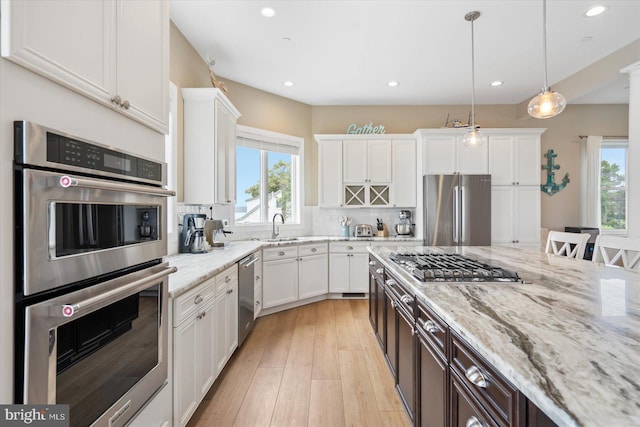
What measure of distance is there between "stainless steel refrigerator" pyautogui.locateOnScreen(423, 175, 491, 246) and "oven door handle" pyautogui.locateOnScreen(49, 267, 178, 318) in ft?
12.4

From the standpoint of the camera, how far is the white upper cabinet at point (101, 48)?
728 millimetres

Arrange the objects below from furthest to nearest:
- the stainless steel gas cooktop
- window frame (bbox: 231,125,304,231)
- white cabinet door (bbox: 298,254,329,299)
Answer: window frame (bbox: 231,125,304,231)
white cabinet door (bbox: 298,254,329,299)
the stainless steel gas cooktop

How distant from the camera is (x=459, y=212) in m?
4.20

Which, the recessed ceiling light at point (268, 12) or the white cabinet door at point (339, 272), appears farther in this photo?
the white cabinet door at point (339, 272)

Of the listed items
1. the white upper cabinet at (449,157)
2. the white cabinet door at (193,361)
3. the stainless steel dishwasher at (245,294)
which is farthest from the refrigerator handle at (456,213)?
the white cabinet door at (193,361)

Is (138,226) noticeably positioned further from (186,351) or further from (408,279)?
(408,279)

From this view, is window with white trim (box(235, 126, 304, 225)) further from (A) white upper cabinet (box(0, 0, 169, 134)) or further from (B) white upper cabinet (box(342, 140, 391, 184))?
(A) white upper cabinet (box(0, 0, 169, 134))

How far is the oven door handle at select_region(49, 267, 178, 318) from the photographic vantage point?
2.55ft

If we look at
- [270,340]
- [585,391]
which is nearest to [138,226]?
[585,391]

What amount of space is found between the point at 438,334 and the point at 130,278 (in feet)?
4.05

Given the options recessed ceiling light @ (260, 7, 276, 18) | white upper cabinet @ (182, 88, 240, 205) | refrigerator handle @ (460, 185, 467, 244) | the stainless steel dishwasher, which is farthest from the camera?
refrigerator handle @ (460, 185, 467, 244)

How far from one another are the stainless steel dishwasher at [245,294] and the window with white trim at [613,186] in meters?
5.63

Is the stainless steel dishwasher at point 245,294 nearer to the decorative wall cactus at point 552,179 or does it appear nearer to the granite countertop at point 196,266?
the granite countertop at point 196,266

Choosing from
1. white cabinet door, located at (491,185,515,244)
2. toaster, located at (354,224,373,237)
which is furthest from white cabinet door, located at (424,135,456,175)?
toaster, located at (354,224,373,237)
